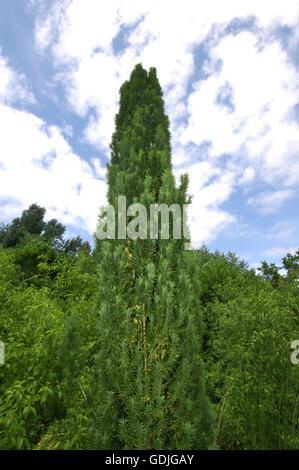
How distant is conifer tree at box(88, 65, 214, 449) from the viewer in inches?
112

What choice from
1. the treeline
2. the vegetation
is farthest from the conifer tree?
the treeline

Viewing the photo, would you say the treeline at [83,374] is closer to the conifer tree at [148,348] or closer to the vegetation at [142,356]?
the vegetation at [142,356]

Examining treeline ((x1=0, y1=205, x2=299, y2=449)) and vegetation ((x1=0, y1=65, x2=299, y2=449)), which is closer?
vegetation ((x1=0, y1=65, x2=299, y2=449))

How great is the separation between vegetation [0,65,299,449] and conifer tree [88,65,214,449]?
0.5 inches

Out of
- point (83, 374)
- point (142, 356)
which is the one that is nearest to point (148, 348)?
point (142, 356)

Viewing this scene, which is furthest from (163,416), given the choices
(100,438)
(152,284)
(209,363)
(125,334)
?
(209,363)

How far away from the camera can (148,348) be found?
306 cm

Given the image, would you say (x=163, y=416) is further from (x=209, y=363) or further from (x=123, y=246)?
(x=209, y=363)

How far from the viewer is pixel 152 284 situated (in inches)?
129

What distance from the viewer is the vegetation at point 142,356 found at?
9.63 feet

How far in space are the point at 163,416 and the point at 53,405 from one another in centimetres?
219

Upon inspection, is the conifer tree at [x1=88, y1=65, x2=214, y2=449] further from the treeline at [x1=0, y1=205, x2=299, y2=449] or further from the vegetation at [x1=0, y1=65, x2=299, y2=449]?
the treeline at [x1=0, y1=205, x2=299, y2=449]

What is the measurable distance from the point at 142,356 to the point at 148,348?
0.36 ft

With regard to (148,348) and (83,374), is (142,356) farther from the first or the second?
(83,374)
